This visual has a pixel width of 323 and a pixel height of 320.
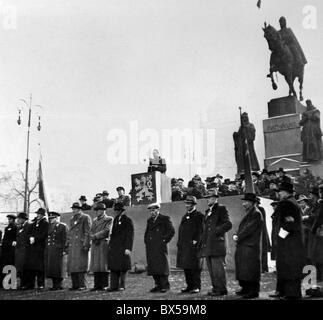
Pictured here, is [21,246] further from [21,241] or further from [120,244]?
[120,244]

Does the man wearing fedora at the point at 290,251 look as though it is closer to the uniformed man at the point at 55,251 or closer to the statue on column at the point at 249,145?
the uniformed man at the point at 55,251

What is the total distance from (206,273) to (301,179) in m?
6.01

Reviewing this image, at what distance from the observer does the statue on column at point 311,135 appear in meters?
17.7

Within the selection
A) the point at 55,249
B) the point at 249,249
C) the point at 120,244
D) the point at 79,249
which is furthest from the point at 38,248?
the point at 249,249

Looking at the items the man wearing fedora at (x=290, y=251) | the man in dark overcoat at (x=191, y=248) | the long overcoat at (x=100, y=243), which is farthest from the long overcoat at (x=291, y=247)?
the long overcoat at (x=100, y=243)

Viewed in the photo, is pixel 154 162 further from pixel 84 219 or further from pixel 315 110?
pixel 315 110

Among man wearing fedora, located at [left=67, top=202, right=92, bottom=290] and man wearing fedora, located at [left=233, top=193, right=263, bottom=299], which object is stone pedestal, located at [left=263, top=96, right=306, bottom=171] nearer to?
man wearing fedora, located at [left=67, top=202, right=92, bottom=290]

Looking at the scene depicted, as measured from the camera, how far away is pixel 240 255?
7703mm

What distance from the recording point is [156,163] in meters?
13.4

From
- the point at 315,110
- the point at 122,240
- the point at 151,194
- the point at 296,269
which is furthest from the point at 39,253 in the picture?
the point at 315,110

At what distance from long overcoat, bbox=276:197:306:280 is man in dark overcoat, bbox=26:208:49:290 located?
5592 mm

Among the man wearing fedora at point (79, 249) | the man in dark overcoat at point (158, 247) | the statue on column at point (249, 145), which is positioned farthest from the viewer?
the statue on column at point (249, 145)

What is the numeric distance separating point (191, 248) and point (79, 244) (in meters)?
2.71

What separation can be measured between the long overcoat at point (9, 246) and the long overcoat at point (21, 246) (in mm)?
133
